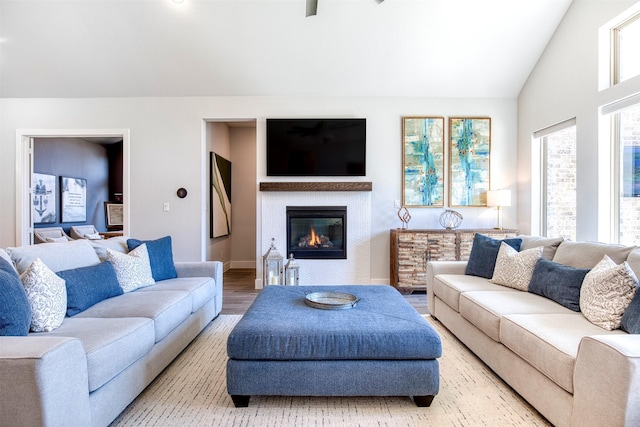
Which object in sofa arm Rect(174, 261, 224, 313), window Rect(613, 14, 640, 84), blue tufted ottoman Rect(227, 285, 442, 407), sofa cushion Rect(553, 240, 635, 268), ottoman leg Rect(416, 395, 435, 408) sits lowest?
ottoman leg Rect(416, 395, 435, 408)

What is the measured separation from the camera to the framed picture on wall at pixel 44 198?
18.9 feet

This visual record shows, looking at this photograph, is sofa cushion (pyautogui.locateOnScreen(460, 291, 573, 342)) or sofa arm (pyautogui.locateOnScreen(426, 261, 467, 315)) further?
sofa arm (pyautogui.locateOnScreen(426, 261, 467, 315))

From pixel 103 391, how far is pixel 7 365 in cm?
48

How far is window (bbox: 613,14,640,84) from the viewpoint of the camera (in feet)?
9.97

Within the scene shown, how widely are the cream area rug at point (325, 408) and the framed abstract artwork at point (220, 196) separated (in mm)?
3289

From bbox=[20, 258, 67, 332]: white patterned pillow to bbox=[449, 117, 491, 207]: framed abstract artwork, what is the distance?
4.40m

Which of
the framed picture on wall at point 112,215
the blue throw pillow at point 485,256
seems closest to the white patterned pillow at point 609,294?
the blue throw pillow at point 485,256

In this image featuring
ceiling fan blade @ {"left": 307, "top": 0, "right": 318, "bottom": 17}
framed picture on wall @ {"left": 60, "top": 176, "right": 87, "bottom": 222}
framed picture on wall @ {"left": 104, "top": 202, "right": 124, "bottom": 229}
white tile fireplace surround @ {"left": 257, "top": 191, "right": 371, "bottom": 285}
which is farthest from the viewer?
framed picture on wall @ {"left": 104, "top": 202, "right": 124, "bottom": 229}

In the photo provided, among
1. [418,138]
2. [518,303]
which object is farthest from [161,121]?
[518,303]

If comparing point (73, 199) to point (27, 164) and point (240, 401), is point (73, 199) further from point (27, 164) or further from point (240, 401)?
point (240, 401)

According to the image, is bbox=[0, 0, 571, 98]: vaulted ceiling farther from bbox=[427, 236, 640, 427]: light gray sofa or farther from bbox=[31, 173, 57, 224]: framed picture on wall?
bbox=[427, 236, 640, 427]: light gray sofa

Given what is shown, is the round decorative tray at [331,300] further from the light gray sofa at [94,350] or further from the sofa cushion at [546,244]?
the sofa cushion at [546,244]

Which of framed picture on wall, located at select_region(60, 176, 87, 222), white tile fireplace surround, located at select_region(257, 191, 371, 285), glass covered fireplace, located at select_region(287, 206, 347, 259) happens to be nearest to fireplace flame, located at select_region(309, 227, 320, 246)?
glass covered fireplace, located at select_region(287, 206, 347, 259)

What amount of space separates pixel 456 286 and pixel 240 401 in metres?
1.91
